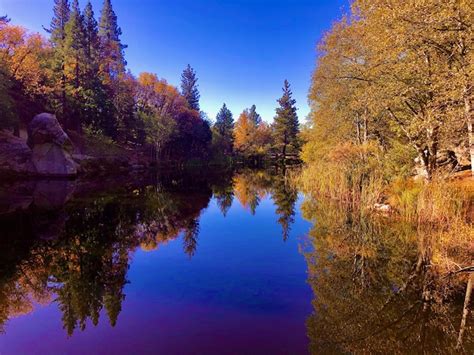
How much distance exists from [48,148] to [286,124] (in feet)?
143

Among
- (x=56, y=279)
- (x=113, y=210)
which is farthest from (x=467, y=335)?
(x=113, y=210)

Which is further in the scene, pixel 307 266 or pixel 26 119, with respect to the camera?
pixel 26 119

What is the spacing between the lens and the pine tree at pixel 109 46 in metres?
40.1

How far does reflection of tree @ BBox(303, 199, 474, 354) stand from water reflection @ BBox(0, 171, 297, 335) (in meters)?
3.10

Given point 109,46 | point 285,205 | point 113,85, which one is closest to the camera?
point 285,205

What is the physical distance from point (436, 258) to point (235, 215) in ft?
28.3

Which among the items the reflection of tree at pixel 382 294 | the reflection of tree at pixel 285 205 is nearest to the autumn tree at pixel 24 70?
the reflection of tree at pixel 285 205

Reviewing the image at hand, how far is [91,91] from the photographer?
3388 cm

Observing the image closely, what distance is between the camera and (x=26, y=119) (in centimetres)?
3166

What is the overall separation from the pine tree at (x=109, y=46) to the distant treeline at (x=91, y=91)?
130 millimetres

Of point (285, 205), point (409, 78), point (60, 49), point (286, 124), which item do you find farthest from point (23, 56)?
point (286, 124)

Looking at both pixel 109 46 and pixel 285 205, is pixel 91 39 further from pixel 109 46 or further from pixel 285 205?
pixel 285 205

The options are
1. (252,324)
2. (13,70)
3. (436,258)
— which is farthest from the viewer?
(13,70)

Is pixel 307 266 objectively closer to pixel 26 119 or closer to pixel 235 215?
pixel 235 215
